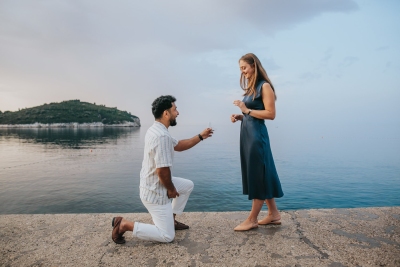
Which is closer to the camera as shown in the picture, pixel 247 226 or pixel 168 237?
pixel 168 237

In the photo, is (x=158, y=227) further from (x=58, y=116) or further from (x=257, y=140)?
(x=58, y=116)

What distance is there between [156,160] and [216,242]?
135 centimetres

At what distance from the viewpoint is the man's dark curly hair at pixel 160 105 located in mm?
3830

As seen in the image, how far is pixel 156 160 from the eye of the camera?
3.59 metres

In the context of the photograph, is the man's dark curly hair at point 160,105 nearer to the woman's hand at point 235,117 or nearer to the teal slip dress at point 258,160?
the woman's hand at point 235,117

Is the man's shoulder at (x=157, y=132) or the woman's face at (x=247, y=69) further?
the woman's face at (x=247, y=69)

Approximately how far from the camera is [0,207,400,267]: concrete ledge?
3.21m

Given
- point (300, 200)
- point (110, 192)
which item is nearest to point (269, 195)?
point (300, 200)

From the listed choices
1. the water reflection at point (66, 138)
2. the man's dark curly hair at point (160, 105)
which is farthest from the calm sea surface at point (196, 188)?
the water reflection at point (66, 138)

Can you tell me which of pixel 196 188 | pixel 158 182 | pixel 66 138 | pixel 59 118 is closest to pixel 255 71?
pixel 158 182

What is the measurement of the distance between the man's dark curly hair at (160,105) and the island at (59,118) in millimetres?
183502

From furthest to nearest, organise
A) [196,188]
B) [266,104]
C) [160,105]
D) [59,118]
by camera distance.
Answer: [59,118] → [196,188] → [266,104] → [160,105]

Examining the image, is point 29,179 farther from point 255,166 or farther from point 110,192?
point 255,166

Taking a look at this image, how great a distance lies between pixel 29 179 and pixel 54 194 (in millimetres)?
5685
